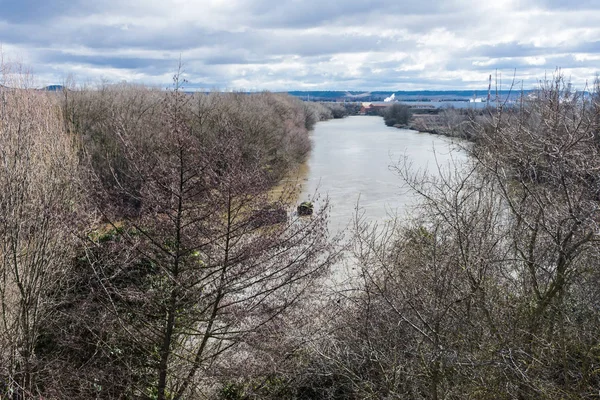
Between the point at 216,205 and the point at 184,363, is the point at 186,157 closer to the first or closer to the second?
the point at 216,205

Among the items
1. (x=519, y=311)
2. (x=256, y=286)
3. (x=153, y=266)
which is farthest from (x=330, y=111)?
(x=519, y=311)

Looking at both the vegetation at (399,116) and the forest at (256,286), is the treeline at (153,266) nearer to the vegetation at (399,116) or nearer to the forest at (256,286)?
the forest at (256,286)

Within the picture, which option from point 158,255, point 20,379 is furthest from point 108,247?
point 20,379

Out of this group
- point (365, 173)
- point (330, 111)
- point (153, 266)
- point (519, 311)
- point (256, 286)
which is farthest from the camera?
point (330, 111)

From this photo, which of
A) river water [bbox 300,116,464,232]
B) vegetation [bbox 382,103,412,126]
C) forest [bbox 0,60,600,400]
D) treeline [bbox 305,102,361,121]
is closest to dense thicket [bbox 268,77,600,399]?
forest [bbox 0,60,600,400]

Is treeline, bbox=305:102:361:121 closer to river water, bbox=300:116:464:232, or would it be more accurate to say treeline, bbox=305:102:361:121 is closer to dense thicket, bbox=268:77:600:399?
river water, bbox=300:116:464:232

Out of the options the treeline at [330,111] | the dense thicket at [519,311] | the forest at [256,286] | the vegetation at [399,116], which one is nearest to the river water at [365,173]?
the forest at [256,286]

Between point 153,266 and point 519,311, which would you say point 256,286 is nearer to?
point 153,266
